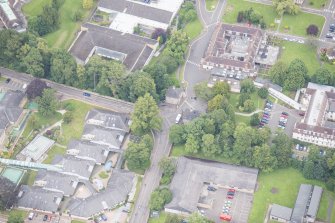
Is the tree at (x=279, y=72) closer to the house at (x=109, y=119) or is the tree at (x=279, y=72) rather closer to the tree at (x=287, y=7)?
the tree at (x=287, y=7)

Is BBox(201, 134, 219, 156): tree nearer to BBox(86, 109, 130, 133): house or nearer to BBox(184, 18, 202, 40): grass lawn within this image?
BBox(86, 109, 130, 133): house

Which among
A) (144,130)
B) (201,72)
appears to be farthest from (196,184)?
(201,72)

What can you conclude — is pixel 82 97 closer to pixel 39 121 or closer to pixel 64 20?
pixel 39 121

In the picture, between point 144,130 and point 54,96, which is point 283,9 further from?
point 54,96

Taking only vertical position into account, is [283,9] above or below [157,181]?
above

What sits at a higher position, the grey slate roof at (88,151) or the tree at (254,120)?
the tree at (254,120)

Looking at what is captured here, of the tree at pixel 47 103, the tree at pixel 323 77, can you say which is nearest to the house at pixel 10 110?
the tree at pixel 47 103
